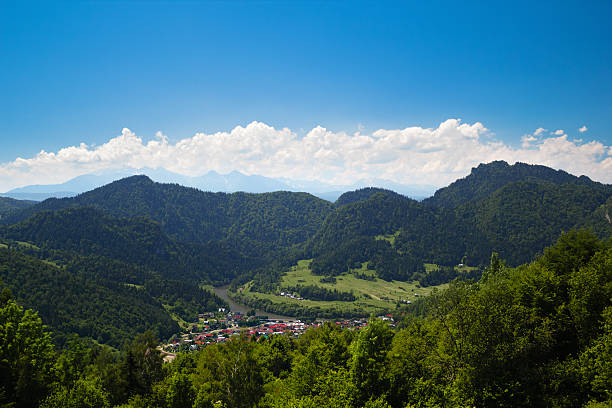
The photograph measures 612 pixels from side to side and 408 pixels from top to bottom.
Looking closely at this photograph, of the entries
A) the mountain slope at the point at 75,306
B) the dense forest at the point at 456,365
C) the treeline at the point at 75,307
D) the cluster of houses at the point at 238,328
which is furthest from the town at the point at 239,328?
the dense forest at the point at 456,365

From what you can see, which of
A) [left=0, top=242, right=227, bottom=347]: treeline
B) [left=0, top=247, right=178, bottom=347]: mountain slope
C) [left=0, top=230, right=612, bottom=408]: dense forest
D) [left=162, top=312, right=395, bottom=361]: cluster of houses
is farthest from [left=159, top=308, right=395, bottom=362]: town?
[left=0, top=230, right=612, bottom=408]: dense forest

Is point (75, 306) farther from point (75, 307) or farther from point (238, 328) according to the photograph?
point (238, 328)

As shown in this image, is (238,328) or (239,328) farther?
(238,328)

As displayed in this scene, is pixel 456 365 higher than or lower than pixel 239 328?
higher

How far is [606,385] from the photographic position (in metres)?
23.9

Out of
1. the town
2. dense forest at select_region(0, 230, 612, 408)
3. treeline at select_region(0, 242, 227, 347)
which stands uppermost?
dense forest at select_region(0, 230, 612, 408)

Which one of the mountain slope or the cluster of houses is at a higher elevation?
the mountain slope

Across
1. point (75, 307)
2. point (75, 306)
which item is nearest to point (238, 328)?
point (75, 307)

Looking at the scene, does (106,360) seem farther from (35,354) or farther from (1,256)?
(1,256)

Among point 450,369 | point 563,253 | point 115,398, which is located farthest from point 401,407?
point 115,398

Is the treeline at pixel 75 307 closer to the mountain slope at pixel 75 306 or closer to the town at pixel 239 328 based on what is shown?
the mountain slope at pixel 75 306

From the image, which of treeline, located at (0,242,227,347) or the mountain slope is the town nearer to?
treeline, located at (0,242,227,347)

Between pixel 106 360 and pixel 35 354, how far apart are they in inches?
1857

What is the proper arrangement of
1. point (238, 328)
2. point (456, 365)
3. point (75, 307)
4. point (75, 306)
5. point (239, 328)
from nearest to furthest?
point (456, 365)
point (75, 307)
point (75, 306)
point (239, 328)
point (238, 328)
